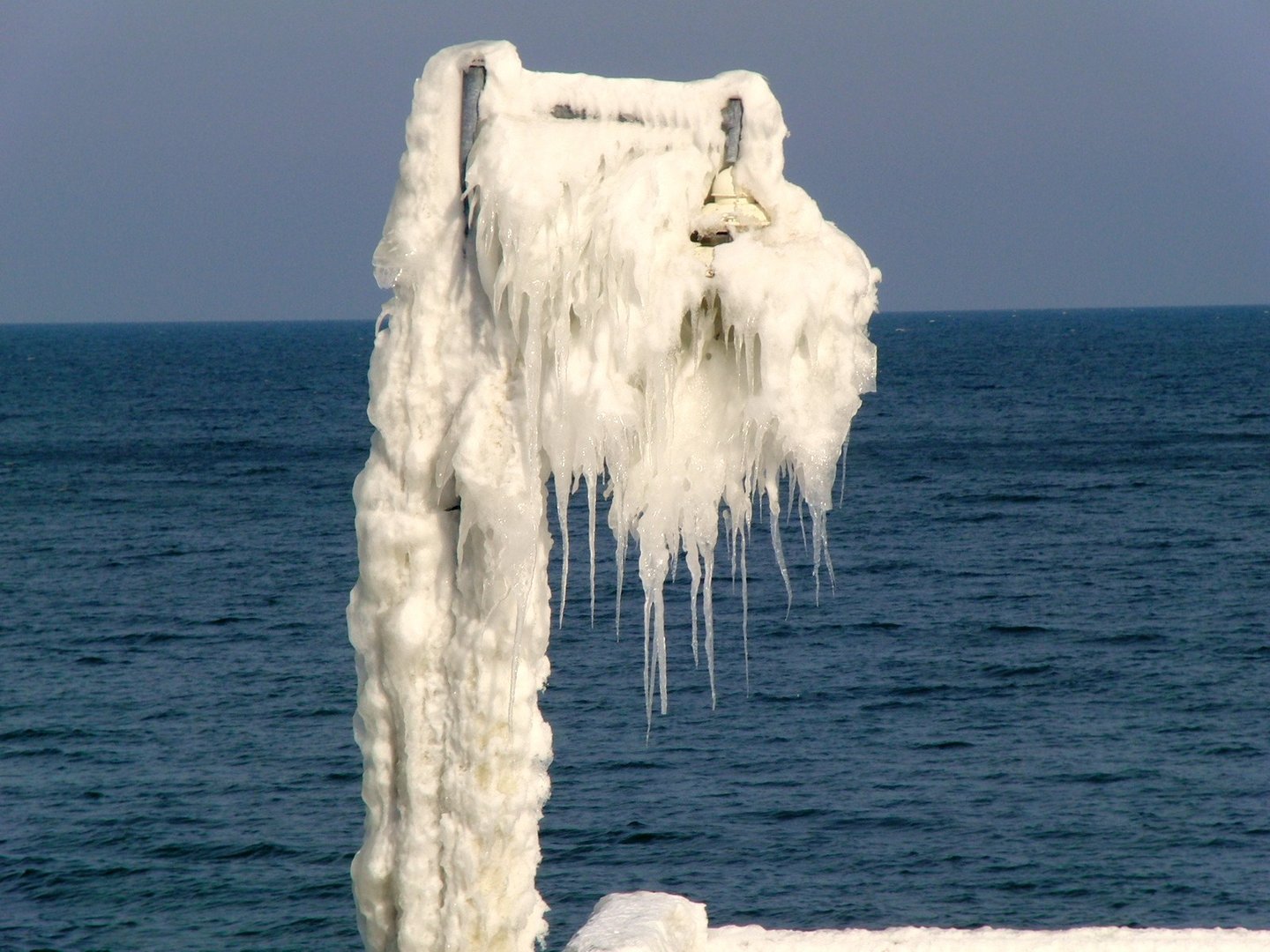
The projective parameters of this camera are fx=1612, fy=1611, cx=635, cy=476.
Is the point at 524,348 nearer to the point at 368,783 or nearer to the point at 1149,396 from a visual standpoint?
the point at 368,783

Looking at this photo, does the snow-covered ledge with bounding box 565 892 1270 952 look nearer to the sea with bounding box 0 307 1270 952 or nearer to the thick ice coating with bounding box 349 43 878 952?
the thick ice coating with bounding box 349 43 878 952

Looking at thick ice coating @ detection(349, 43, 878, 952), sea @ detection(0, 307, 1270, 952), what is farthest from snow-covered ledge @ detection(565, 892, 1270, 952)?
sea @ detection(0, 307, 1270, 952)

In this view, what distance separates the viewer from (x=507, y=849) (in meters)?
6.46

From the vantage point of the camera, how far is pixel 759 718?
31844 millimetres

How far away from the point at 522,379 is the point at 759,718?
26258 millimetres

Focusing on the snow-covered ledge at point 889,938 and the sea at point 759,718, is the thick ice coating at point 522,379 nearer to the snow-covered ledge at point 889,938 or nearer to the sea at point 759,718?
the snow-covered ledge at point 889,938

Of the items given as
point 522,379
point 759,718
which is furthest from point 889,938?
point 759,718

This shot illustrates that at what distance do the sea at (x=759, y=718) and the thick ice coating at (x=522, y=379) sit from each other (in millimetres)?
11849

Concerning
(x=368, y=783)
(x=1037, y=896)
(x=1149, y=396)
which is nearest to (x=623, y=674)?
(x=1037, y=896)

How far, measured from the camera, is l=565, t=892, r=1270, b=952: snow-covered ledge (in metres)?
6.40

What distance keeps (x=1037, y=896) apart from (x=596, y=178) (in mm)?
19908

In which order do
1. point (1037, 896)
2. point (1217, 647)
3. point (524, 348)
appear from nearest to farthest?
1. point (524, 348)
2. point (1037, 896)
3. point (1217, 647)

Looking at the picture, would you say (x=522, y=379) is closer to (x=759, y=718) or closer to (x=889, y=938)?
(x=889, y=938)

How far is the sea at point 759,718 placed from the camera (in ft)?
78.6
